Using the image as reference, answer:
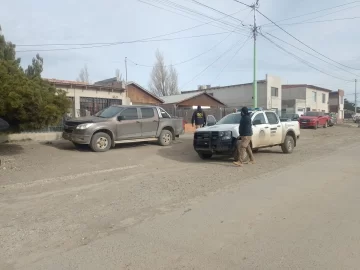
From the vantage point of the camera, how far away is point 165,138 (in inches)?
587

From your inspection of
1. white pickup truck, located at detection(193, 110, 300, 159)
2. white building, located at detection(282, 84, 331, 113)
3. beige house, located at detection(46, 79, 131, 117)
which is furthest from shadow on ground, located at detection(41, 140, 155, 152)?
white building, located at detection(282, 84, 331, 113)

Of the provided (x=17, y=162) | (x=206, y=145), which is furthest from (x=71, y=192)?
(x=206, y=145)

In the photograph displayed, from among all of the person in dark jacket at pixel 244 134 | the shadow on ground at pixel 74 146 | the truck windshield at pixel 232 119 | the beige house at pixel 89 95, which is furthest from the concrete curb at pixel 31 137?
the person in dark jacket at pixel 244 134

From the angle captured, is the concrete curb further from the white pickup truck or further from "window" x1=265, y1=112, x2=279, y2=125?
"window" x1=265, y1=112, x2=279, y2=125

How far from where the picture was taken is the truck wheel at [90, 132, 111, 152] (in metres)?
12.4

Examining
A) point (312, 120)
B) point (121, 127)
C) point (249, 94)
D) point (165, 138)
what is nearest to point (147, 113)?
point (165, 138)

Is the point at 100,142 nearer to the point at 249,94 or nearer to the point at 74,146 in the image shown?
the point at 74,146

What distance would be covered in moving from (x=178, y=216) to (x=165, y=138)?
960cm

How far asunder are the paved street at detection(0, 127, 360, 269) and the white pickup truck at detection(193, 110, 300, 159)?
2.82 ft

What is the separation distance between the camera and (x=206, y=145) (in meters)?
10.9

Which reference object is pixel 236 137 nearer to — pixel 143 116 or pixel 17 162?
pixel 143 116

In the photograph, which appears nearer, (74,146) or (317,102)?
(74,146)

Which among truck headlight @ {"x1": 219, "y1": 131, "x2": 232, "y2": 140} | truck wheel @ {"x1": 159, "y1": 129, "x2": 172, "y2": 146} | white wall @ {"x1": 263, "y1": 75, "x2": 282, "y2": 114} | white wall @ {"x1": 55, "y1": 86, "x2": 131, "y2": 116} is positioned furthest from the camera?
white wall @ {"x1": 263, "y1": 75, "x2": 282, "y2": 114}

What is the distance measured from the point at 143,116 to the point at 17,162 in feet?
18.2
